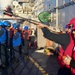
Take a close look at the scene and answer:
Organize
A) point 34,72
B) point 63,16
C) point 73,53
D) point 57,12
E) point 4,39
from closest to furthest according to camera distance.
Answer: point 73,53 → point 34,72 → point 4,39 → point 63,16 → point 57,12

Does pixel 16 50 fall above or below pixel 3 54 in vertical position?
below

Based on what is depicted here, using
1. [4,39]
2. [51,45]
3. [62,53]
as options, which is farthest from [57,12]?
[62,53]

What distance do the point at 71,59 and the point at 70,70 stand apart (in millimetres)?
628

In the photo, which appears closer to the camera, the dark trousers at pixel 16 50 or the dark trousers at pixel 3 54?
the dark trousers at pixel 3 54

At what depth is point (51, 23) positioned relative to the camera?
1572 cm

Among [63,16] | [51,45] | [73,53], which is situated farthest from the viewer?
[51,45]

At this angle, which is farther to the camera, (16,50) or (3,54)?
(16,50)

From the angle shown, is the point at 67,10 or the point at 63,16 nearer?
the point at 67,10

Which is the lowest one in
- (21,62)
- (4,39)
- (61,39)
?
(21,62)

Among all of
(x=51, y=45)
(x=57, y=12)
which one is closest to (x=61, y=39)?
(x=57, y=12)

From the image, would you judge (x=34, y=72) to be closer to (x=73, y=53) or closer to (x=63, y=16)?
(x=63, y=16)

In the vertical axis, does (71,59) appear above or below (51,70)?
above

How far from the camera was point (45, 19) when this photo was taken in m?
13.5

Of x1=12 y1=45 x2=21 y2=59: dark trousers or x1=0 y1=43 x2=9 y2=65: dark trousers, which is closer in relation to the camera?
x1=0 y1=43 x2=9 y2=65: dark trousers
